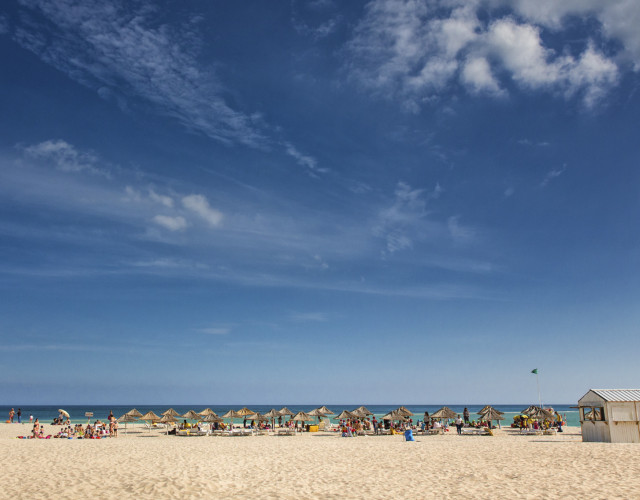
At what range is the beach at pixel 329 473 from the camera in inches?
442

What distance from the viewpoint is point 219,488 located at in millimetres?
11680

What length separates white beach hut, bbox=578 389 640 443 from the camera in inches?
807

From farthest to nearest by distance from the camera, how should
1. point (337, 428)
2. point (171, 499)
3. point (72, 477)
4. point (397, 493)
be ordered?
point (337, 428) < point (72, 477) < point (397, 493) < point (171, 499)

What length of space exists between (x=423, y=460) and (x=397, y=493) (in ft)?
20.1

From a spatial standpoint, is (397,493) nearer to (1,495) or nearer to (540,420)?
(1,495)

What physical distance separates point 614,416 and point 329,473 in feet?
49.1

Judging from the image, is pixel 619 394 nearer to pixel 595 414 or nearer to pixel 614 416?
pixel 614 416

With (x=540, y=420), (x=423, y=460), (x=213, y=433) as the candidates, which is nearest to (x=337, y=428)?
(x=213, y=433)

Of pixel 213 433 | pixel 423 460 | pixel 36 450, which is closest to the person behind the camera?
pixel 423 460

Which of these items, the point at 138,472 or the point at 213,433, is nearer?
the point at 138,472

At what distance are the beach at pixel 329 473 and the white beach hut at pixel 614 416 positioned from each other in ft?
4.88

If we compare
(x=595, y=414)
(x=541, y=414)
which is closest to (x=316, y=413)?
(x=541, y=414)

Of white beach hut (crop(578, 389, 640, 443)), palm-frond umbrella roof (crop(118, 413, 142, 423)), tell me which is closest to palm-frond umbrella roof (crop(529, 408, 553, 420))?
white beach hut (crop(578, 389, 640, 443))

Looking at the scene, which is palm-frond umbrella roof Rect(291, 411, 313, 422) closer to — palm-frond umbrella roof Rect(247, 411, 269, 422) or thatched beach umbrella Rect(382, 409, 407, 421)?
palm-frond umbrella roof Rect(247, 411, 269, 422)
